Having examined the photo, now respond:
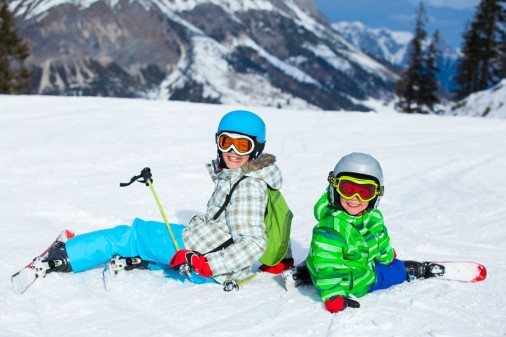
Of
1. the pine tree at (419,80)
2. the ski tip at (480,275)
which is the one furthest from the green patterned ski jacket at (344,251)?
the pine tree at (419,80)

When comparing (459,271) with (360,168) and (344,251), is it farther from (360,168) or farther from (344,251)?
(360,168)

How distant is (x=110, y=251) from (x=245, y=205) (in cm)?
128

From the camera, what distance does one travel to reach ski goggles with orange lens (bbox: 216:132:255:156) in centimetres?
417

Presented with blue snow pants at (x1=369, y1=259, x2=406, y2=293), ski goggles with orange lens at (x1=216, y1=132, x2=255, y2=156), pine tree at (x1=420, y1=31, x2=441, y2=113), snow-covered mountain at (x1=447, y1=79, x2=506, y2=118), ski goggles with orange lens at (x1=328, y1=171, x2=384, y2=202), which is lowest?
blue snow pants at (x1=369, y1=259, x2=406, y2=293)

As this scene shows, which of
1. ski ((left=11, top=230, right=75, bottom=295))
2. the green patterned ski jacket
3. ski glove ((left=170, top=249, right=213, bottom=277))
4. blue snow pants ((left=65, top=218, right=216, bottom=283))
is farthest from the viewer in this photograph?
blue snow pants ((left=65, top=218, right=216, bottom=283))

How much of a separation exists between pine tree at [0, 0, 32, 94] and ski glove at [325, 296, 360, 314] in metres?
45.7

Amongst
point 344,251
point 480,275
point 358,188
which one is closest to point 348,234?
point 344,251

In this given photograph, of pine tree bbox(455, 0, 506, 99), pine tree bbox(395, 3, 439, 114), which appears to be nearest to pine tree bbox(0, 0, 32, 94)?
pine tree bbox(395, 3, 439, 114)

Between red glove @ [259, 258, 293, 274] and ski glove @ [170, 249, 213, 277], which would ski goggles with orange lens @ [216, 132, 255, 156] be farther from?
red glove @ [259, 258, 293, 274]

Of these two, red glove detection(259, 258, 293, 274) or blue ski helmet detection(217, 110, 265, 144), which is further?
red glove detection(259, 258, 293, 274)

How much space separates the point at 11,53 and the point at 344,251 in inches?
1915

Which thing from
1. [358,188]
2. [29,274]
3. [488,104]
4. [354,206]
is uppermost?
[488,104]

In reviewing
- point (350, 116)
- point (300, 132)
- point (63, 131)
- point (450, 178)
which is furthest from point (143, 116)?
point (450, 178)

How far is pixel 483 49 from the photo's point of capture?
44344mm
